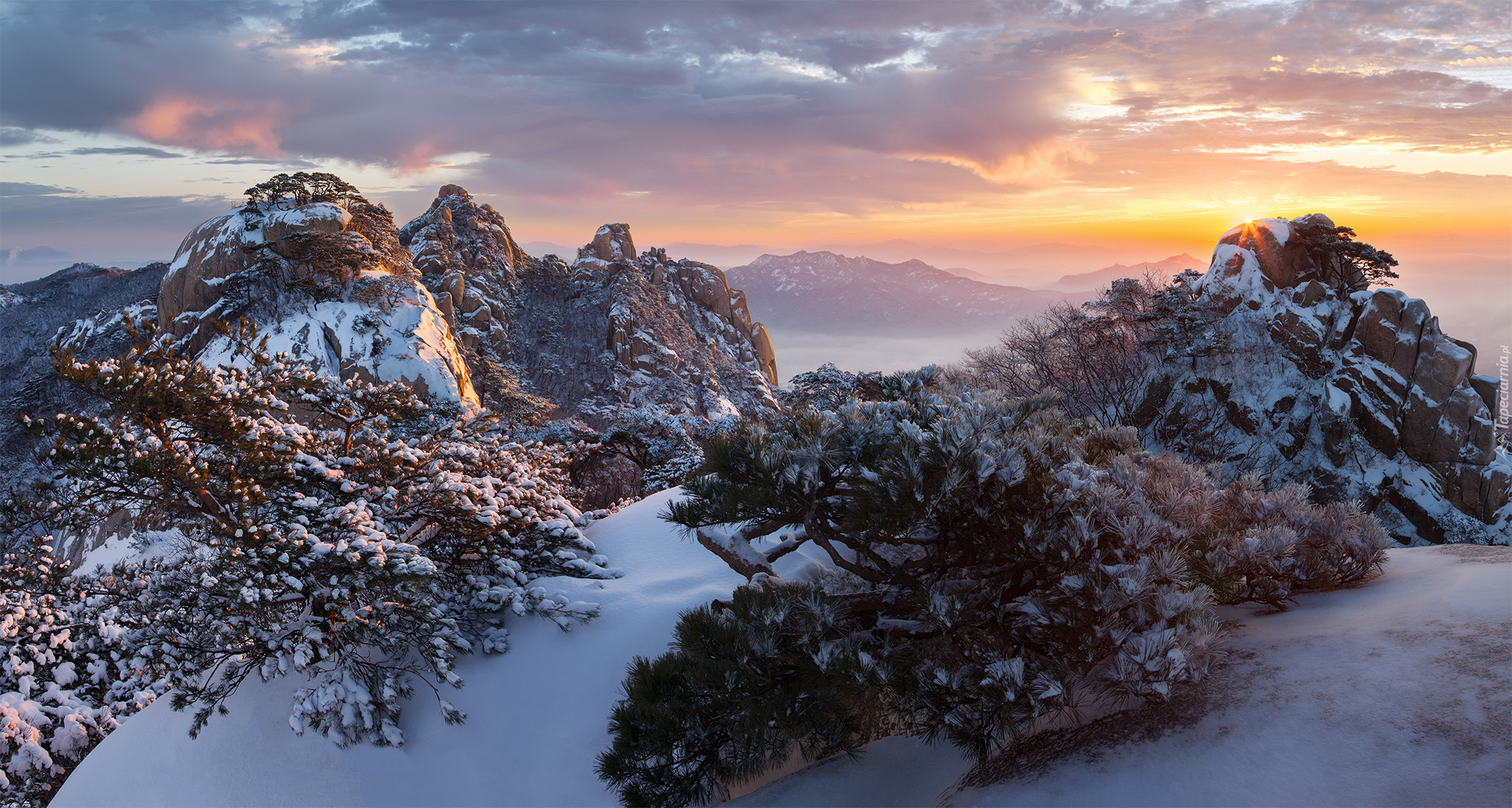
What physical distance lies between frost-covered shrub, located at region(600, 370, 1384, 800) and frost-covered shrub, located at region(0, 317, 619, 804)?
2730 mm

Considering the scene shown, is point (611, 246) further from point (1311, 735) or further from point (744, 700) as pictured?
point (1311, 735)

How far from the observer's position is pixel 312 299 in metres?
22.5

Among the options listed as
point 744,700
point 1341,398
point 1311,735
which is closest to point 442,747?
point 744,700

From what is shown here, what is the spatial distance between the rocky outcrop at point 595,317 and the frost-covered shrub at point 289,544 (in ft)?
122

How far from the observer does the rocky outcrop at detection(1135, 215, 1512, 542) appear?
18922 mm

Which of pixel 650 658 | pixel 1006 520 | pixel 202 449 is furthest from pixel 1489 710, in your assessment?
pixel 202 449

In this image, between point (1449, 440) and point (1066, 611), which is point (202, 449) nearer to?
point (1066, 611)

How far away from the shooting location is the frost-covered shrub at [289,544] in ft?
19.5

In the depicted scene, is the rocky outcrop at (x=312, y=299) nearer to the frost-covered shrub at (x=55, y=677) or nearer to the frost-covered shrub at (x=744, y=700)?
the frost-covered shrub at (x=55, y=677)

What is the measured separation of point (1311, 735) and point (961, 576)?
7.01ft

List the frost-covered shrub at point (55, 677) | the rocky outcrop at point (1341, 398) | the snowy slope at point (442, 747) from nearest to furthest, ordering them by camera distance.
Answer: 1. the snowy slope at point (442, 747)
2. the frost-covered shrub at point (55, 677)
3. the rocky outcrop at point (1341, 398)

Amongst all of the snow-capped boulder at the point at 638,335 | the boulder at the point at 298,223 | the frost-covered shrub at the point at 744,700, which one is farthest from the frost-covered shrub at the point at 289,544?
the snow-capped boulder at the point at 638,335

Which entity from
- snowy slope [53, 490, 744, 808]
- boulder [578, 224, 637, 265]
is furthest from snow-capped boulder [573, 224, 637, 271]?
snowy slope [53, 490, 744, 808]

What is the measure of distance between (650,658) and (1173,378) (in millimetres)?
21067
